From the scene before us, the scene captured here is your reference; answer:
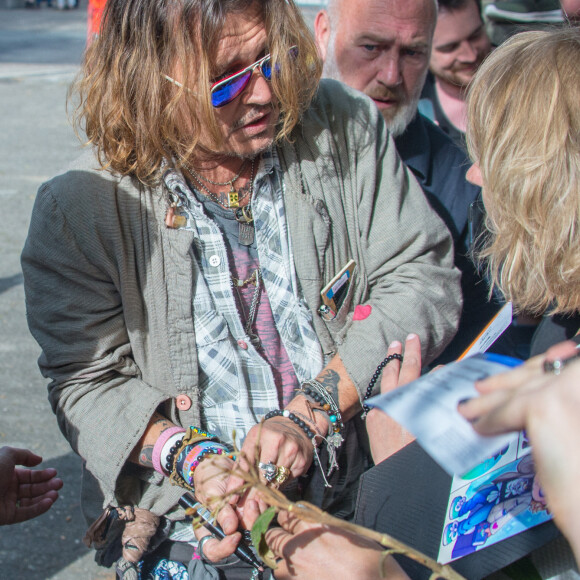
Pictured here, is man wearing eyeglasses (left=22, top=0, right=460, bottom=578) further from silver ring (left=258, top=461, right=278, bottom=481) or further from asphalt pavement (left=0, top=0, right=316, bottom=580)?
asphalt pavement (left=0, top=0, right=316, bottom=580)

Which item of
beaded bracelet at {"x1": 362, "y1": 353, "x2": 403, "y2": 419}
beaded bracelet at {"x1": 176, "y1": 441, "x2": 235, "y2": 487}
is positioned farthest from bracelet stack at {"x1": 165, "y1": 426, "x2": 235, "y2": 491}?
beaded bracelet at {"x1": 362, "y1": 353, "x2": 403, "y2": 419}

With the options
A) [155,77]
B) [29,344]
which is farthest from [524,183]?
[29,344]

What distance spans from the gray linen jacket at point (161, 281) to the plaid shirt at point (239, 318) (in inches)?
1.4

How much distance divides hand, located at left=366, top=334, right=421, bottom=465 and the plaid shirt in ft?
0.71

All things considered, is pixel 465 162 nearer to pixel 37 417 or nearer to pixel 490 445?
pixel 490 445

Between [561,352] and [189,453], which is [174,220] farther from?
[561,352]

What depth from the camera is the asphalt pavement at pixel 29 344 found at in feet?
8.50

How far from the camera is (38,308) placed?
1.60 metres

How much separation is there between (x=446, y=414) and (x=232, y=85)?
1109 mm

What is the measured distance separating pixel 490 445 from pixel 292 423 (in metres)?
0.86

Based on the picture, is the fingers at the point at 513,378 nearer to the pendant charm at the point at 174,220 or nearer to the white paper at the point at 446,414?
the white paper at the point at 446,414

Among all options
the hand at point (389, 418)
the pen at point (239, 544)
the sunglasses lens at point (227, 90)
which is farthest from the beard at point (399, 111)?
the pen at point (239, 544)

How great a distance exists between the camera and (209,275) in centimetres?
170

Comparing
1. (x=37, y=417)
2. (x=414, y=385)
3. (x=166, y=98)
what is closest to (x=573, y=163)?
(x=414, y=385)
